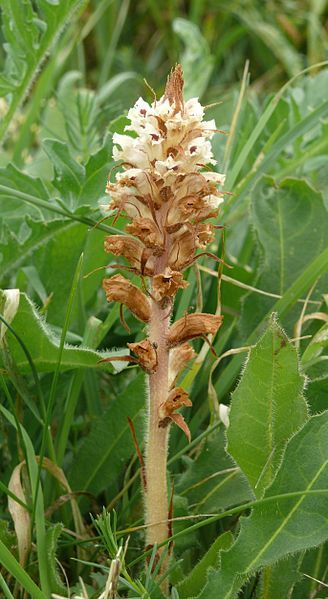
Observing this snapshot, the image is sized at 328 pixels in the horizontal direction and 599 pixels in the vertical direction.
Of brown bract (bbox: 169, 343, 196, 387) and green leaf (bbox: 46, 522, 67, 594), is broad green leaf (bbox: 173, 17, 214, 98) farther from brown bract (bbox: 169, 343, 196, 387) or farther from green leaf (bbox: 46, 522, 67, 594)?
green leaf (bbox: 46, 522, 67, 594)

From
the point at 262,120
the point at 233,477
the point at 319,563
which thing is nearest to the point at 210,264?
the point at 262,120

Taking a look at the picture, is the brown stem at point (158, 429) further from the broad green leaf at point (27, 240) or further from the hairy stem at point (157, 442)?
the broad green leaf at point (27, 240)

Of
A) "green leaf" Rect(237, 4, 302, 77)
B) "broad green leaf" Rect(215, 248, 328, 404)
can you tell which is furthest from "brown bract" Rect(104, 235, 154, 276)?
"green leaf" Rect(237, 4, 302, 77)

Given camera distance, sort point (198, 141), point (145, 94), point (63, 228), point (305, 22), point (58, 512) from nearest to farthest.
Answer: point (198, 141)
point (58, 512)
point (63, 228)
point (145, 94)
point (305, 22)

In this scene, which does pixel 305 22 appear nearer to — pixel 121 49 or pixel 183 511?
pixel 121 49

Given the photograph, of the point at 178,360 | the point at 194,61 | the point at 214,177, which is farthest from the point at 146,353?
the point at 194,61

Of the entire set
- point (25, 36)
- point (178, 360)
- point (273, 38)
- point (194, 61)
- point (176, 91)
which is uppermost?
point (273, 38)

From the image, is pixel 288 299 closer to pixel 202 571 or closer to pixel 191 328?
pixel 191 328
